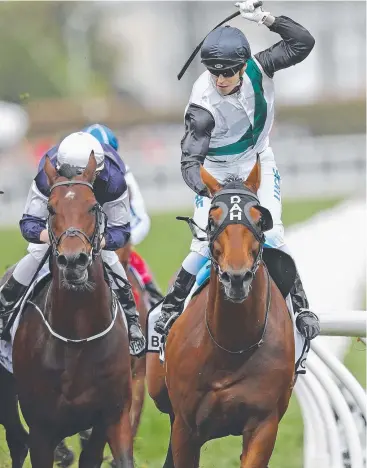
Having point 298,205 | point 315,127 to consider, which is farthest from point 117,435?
point 315,127

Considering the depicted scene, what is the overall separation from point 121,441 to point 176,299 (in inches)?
31.1

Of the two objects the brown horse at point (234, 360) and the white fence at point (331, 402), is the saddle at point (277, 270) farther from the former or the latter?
the white fence at point (331, 402)

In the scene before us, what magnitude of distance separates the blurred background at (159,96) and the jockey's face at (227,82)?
7.07m

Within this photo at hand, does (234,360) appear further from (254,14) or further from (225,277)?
Answer: (254,14)

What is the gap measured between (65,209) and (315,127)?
50.3 m

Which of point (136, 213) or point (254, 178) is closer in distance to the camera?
point (254, 178)

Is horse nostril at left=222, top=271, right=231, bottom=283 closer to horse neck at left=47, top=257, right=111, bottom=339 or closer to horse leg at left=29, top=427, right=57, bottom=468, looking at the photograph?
horse neck at left=47, top=257, right=111, bottom=339

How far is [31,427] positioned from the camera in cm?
693

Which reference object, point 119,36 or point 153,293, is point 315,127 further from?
point 153,293

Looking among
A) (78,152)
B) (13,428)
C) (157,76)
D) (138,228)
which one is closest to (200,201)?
(78,152)

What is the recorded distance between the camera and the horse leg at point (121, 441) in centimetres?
680

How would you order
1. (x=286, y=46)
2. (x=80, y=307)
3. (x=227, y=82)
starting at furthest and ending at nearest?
1. (x=286, y=46)
2. (x=80, y=307)
3. (x=227, y=82)

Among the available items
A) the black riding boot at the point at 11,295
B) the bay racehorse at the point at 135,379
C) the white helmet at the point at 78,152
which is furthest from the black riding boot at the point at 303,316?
the bay racehorse at the point at 135,379

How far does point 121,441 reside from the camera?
6.85m
